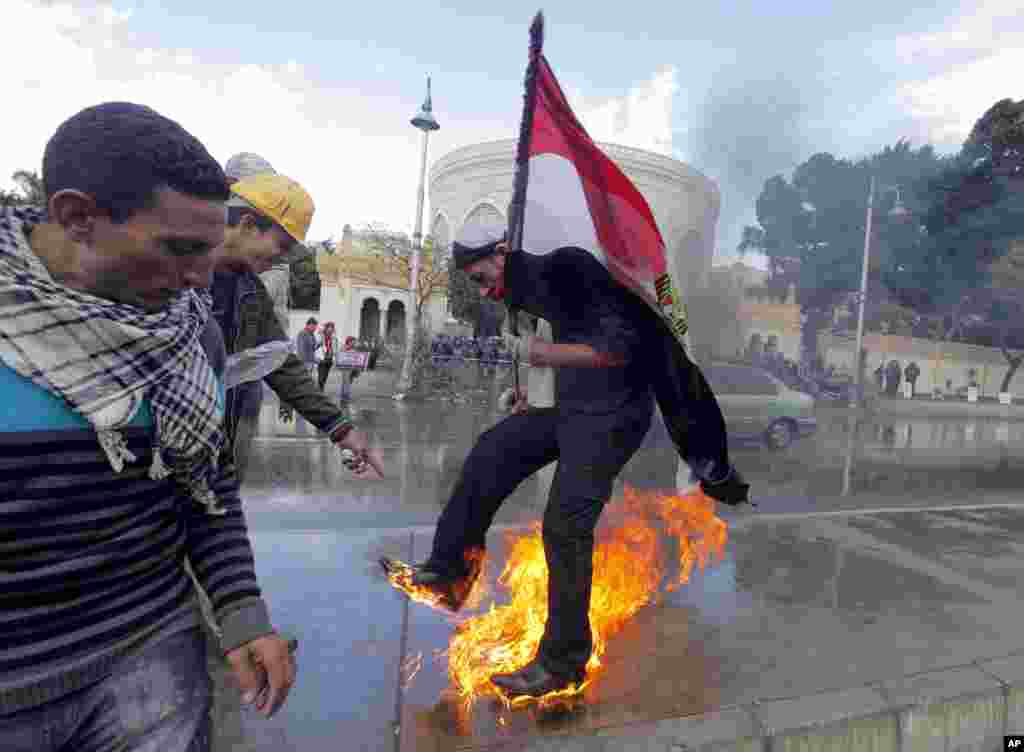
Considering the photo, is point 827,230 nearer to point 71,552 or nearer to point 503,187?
point 503,187

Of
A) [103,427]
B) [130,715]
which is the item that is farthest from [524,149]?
[130,715]

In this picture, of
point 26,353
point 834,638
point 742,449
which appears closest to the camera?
point 26,353

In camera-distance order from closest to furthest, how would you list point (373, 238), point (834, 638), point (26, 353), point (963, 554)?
point (26, 353), point (834, 638), point (963, 554), point (373, 238)

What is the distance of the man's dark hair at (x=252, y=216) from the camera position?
2.39m

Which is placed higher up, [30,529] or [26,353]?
[26,353]

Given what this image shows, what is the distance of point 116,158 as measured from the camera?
1.05 m

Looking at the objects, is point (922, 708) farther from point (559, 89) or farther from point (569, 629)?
point (559, 89)

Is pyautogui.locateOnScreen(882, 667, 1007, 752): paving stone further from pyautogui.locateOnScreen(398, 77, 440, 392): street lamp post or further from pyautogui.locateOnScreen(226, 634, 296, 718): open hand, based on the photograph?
pyautogui.locateOnScreen(398, 77, 440, 392): street lamp post

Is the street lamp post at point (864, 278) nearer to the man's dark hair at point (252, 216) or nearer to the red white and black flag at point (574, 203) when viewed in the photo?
the red white and black flag at point (574, 203)

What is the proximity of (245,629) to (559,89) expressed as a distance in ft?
7.13

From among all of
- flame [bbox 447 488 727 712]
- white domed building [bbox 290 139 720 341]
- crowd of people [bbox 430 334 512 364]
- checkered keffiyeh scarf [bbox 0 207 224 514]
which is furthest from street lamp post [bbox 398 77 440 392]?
checkered keffiyeh scarf [bbox 0 207 224 514]

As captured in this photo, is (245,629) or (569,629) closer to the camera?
(245,629)

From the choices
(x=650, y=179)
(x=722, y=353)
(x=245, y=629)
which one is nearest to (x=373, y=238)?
(x=650, y=179)

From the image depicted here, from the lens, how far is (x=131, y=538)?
118 cm
